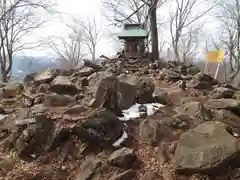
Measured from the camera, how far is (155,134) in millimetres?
4691

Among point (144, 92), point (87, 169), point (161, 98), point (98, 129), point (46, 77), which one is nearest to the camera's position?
point (87, 169)

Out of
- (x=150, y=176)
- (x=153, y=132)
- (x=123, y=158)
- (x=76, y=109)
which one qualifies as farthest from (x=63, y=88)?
(x=150, y=176)

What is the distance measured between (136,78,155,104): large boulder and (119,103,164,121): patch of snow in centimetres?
20

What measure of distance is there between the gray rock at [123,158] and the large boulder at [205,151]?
75 cm

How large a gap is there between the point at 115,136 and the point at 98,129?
37 centimetres

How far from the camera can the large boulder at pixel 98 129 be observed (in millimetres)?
4547

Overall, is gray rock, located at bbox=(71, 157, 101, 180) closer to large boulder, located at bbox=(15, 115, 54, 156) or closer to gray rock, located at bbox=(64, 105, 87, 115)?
large boulder, located at bbox=(15, 115, 54, 156)

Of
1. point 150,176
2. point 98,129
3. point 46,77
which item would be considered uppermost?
point 46,77

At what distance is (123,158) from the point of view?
4070 millimetres

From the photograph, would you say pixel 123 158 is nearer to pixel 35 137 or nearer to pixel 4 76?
pixel 35 137

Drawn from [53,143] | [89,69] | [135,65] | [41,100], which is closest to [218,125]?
[53,143]

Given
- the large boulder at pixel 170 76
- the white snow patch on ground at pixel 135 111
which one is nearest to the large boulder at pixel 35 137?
the white snow patch on ground at pixel 135 111

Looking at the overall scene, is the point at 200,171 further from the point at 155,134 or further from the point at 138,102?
the point at 138,102

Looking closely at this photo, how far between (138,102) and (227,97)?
8.70 ft
